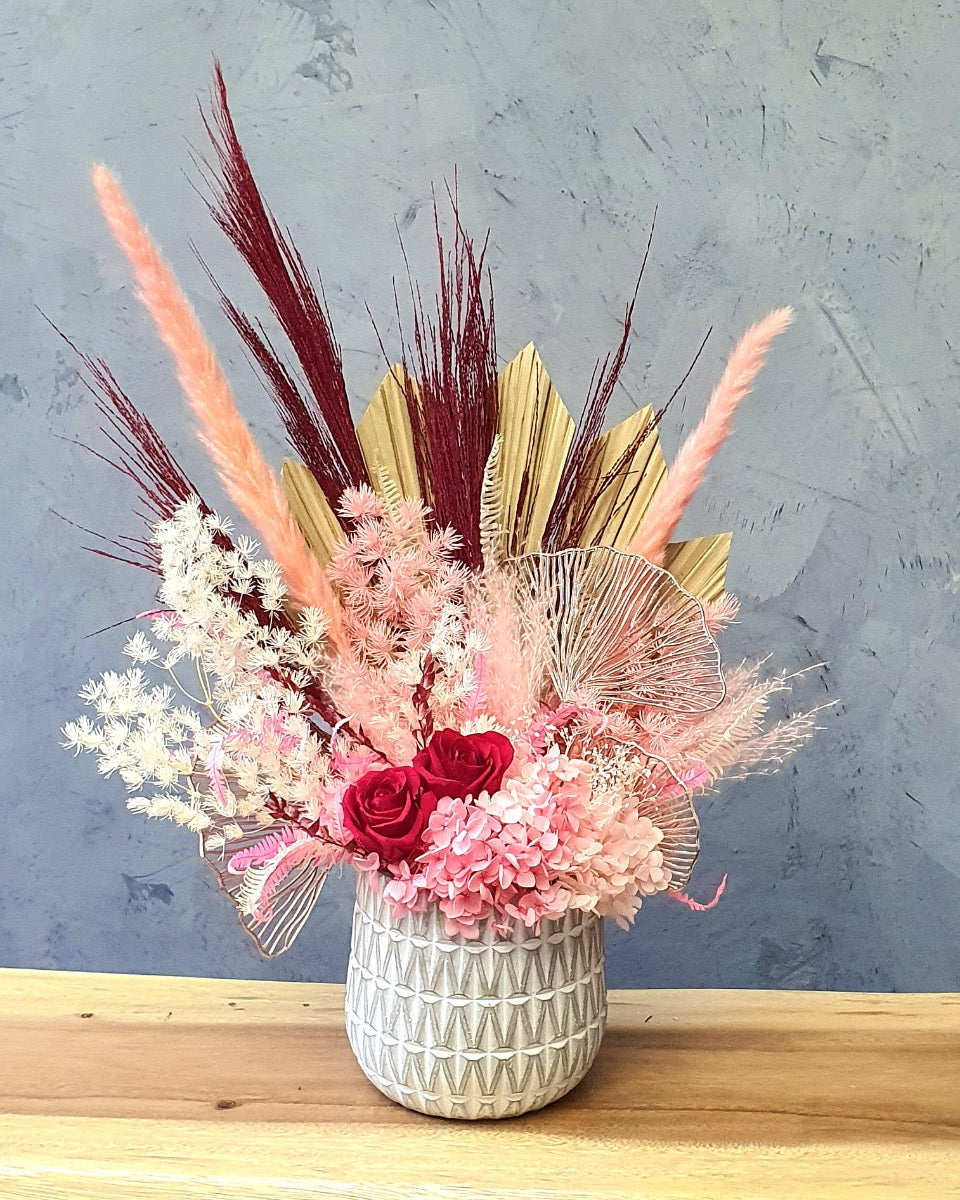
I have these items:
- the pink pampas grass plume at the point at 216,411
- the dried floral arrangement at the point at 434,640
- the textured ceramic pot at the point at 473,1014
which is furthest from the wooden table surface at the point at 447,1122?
the pink pampas grass plume at the point at 216,411

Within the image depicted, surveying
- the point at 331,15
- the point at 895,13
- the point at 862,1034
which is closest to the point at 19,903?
the point at 862,1034

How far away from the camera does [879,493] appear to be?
3.39ft

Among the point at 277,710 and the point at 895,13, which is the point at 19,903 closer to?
the point at 277,710

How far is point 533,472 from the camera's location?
2.38 ft

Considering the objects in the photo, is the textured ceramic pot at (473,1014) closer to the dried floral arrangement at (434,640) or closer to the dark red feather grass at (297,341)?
the dried floral arrangement at (434,640)

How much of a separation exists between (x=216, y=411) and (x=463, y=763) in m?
0.27

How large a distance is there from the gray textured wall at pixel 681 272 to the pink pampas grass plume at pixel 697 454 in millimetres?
312

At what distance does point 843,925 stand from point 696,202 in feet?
2.44

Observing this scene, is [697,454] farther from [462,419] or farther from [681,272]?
[681,272]

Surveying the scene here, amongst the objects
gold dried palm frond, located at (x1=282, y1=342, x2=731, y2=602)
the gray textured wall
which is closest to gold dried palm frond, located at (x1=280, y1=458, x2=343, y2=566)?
gold dried palm frond, located at (x1=282, y1=342, x2=731, y2=602)

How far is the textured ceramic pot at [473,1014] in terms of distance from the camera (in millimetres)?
657

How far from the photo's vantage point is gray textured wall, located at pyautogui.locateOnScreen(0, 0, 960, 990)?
100cm

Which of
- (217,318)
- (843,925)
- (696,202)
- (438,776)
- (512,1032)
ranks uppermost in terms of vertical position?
(696,202)

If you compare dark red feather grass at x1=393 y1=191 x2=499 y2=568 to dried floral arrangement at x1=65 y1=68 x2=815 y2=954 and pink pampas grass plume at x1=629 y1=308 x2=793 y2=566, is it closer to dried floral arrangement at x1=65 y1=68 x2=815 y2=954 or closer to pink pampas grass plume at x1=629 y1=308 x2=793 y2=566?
dried floral arrangement at x1=65 y1=68 x2=815 y2=954
